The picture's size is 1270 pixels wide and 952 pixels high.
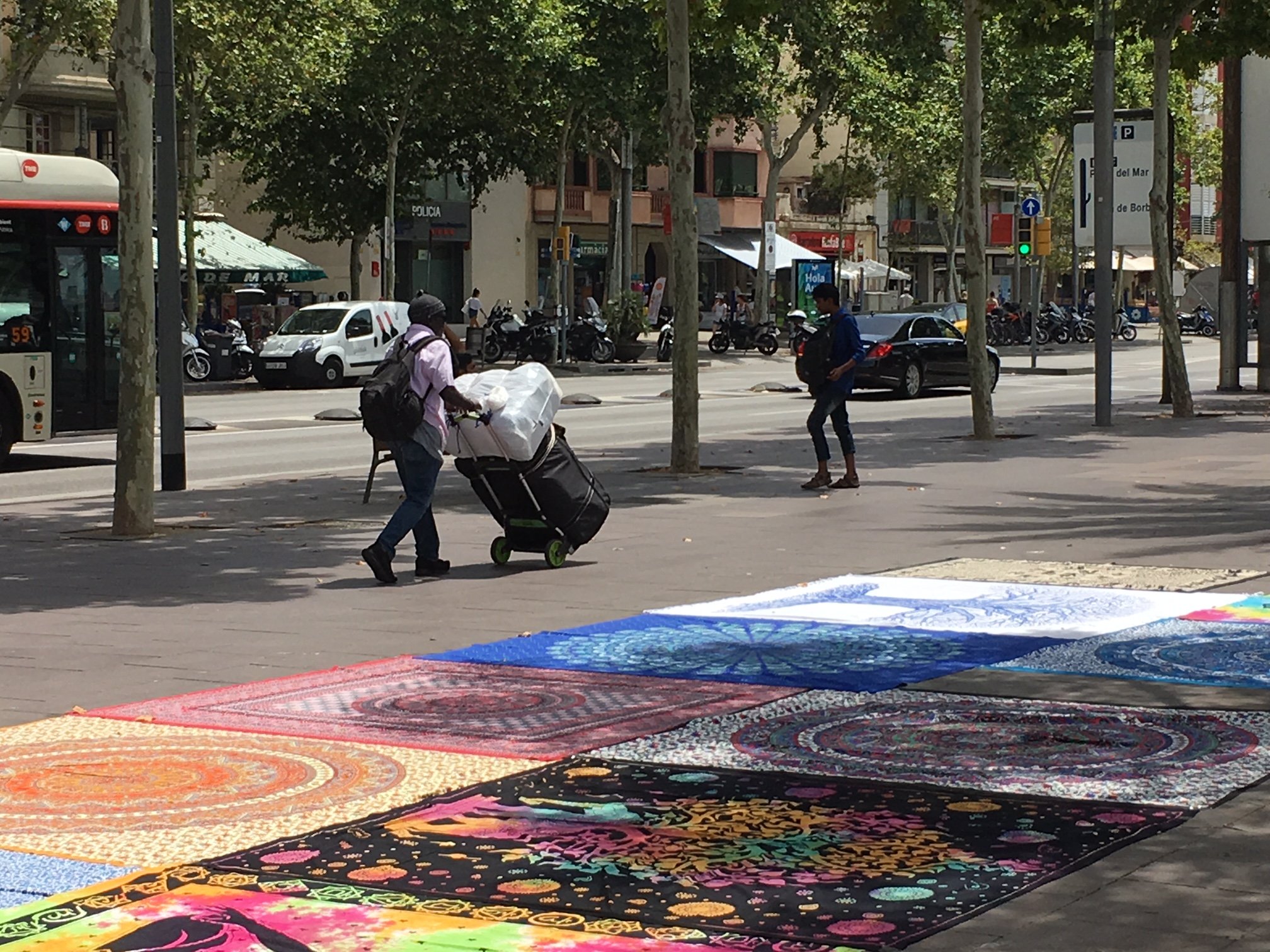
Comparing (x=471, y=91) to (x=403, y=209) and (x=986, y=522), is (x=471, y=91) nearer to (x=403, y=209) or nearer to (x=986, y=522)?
(x=403, y=209)

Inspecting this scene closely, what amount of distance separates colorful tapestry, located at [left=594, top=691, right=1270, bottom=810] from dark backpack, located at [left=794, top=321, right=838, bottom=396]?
9698 millimetres

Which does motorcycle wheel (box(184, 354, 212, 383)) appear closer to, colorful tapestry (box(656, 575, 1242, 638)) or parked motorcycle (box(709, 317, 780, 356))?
parked motorcycle (box(709, 317, 780, 356))

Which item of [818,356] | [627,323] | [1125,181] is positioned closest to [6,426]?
[818,356]

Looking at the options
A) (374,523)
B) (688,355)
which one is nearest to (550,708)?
(374,523)

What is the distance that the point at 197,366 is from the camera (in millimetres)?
40094

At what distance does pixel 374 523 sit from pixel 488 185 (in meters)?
51.5

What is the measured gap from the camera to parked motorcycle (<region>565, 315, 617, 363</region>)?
161ft

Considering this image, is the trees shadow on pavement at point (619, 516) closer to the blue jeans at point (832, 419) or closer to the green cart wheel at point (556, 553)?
the green cart wheel at point (556, 553)

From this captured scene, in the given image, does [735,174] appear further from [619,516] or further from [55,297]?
[619,516]

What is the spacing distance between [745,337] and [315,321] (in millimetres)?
17911

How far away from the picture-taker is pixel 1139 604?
10.9 m

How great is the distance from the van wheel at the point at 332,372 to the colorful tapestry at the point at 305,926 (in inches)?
1368

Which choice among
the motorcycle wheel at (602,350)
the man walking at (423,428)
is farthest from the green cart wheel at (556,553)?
the motorcycle wheel at (602,350)

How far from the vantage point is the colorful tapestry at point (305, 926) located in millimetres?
4871
